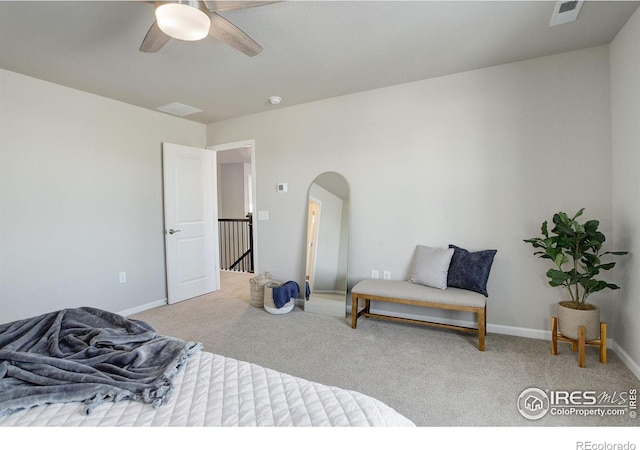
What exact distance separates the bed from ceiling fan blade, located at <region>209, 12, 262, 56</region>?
5.84 feet

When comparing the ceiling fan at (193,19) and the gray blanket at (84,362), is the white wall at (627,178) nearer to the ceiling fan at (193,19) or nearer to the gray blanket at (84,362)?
the ceiling fan at (193,19)

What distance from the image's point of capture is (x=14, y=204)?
299cm

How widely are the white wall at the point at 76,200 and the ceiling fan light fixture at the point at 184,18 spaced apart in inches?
95.8

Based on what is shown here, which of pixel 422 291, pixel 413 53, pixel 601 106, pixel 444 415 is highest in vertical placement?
pixel 413 53

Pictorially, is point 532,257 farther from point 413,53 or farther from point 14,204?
point 14,204

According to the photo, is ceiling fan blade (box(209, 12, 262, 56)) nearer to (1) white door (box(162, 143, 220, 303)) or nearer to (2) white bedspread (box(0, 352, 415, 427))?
(2) white bedspread (box(0, 352, 415, 427))

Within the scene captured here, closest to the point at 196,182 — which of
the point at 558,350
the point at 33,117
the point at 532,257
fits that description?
the point at 33,117

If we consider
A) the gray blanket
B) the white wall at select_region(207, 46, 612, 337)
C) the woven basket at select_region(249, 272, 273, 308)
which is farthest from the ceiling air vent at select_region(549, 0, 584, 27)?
the woven basket at select_region(249, 272, 273, 308)

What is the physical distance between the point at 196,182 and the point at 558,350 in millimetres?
4574

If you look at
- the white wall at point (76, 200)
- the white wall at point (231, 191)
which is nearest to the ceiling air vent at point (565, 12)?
the white wall at point (76, 200)

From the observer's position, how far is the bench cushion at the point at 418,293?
275 centimetres

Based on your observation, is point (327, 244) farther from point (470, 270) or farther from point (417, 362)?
point (417, 362)

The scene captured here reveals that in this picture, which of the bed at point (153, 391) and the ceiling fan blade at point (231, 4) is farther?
the ceiling fan blade at point (231, 4)
